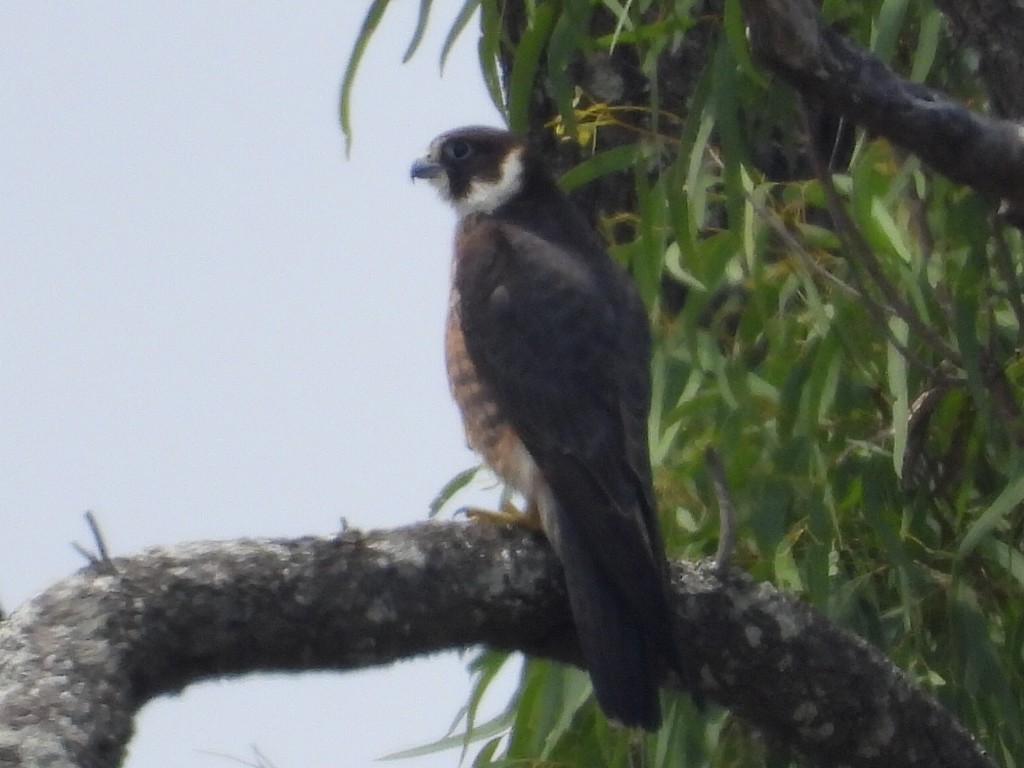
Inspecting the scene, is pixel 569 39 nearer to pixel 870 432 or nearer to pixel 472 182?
pixel 870 432

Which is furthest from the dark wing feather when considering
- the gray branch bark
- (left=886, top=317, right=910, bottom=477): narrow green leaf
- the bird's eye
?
the bird's eye

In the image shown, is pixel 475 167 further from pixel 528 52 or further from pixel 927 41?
pixel 927 41

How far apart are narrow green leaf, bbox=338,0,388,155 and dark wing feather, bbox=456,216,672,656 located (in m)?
0.56

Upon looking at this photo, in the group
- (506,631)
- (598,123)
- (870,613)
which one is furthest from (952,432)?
(506,631)

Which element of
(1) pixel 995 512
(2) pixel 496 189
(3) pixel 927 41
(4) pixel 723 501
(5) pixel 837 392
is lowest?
(1) pixel 995 512

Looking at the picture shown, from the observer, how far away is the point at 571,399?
2.94 meters

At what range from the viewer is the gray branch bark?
179 cm

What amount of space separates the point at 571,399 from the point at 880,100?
979mm

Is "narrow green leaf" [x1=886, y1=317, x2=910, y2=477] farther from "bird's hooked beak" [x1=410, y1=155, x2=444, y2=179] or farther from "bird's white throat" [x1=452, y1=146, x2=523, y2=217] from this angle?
"bird's hooked beak" [x1=410, y1=155, x2=444, y2=179]

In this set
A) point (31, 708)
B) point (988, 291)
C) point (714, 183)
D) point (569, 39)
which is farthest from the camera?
point (714, 183)

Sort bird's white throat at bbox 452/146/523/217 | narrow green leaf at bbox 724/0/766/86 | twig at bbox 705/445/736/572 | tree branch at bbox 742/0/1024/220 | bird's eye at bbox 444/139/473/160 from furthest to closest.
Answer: bird's eye at bbox 444/139/473/160
bird's white throat at bbox 452/146/523/217
narrow green leaf at bbox 724/0/766/86
twig at bbox 705/445/736/572
tree branch at bbox 742/0/1024/220

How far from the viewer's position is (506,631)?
7.51 ft

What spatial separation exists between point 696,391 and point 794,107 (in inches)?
19.0

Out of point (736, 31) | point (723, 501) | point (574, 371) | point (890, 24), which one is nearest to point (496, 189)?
A: point (574, 371)
